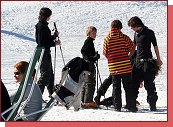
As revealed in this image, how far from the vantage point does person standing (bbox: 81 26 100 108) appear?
745cm

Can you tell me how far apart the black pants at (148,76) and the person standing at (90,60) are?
58 cm

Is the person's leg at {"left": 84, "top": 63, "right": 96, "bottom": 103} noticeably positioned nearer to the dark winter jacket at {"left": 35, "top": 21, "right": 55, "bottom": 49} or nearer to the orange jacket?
the orange jacket

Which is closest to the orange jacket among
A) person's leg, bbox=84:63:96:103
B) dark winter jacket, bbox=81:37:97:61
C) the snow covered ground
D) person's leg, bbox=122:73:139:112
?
person's leg, bbox=122:73:139:112

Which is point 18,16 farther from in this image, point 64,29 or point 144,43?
point 144,43

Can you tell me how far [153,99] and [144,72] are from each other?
1.24 feet

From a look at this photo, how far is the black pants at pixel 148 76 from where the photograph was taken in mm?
7340

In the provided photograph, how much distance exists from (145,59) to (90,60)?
74cm

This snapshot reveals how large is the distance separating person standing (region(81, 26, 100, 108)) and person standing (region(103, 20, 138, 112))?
9.0 inches

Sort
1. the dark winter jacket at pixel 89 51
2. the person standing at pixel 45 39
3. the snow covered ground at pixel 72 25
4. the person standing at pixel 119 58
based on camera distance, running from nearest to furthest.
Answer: the person standing at pixel 119 58, the dark winter jacket at pixel 89 51, the person standing at pixel 45 39, the snow covered ground at pixel 72 25

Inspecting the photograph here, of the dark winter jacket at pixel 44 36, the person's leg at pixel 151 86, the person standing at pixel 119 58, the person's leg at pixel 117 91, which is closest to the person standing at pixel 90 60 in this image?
the person standing at pixel 119 58

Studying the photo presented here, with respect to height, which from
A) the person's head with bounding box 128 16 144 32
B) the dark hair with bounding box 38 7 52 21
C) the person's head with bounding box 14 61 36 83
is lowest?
the person's head with bounding box 14 61 36 83

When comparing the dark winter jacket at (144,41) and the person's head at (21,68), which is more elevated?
the dark winter jacket at (144,41)

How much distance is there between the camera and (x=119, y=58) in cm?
729

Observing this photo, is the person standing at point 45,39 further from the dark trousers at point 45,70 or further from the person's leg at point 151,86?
the person's leg at point 151,86
